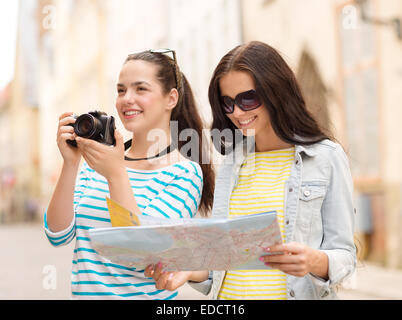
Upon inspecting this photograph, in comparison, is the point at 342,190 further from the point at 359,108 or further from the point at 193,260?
the point at 359,108

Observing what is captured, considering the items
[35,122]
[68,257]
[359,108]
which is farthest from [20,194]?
[359,108]

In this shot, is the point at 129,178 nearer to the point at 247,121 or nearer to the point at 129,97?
the point at 129,97

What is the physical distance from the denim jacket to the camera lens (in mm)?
576

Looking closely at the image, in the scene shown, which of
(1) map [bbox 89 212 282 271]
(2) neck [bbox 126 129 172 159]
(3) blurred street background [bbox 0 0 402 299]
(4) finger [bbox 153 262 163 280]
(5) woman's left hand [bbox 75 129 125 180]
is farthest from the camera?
(3) blurred street background [bbox 0 0 402 299]

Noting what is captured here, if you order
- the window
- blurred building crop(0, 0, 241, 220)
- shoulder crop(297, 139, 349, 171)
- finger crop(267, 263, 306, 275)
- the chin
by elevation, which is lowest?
finger crop(267, 263, 306, 275)

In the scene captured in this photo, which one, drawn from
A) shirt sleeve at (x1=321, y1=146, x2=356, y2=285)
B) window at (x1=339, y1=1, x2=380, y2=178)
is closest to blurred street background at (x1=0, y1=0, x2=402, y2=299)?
window at (x1=339, y1=1, x2=380, y2=178)

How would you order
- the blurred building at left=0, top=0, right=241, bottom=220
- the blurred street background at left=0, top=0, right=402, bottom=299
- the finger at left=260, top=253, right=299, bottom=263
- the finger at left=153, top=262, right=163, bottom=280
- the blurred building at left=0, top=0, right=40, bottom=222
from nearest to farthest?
the finger at left=260, top=253, right=299, bottom=263 < the finger at left=153, top=262, right=163, bottom=280 < the blurred street background at left=0, top=0, right=402, bottom=299 < the blurred building at left=0, top=0, right=241, bottom=220 < the blurred building at left=0, top=0, right=40, bottom=222

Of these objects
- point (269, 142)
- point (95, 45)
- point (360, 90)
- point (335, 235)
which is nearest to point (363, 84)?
point (360, 90)

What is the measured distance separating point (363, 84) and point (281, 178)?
6.81m

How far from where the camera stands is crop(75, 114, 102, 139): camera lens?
162cm

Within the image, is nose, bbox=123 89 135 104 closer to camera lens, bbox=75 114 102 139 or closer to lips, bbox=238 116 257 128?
camera lens, bbox=75 114 102 139

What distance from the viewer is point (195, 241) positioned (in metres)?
1.32

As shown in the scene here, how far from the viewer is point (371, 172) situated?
8.02m
